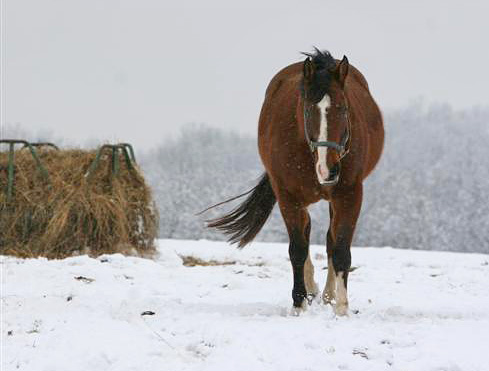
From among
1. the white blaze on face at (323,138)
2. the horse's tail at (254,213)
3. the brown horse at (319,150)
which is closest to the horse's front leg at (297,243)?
the brown horse at (319,150)

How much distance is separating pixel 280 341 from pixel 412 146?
142 feet

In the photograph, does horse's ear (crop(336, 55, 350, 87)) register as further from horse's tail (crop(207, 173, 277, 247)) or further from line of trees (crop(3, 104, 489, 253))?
line of trees (crop(3, 104, 489, 253))

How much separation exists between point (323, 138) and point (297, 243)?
1.10 meters

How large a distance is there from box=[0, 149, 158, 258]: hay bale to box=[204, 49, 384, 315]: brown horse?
404 centimetres

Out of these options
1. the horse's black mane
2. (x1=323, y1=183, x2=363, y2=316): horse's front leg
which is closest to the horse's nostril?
the horse's black mane

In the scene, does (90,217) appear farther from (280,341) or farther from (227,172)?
(227,172)

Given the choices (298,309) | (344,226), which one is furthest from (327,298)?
(344,226)

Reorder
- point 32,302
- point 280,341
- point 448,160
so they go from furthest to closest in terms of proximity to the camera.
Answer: point 448,160 < point 32,302 < point 280,341

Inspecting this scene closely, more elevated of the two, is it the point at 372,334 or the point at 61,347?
the point at 372,334

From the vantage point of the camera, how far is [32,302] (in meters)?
5.25

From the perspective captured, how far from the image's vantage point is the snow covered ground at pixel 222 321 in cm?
357

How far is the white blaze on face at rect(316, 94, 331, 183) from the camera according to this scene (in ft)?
13.7

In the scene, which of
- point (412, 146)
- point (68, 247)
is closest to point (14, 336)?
point (68, 247)

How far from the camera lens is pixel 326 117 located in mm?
4246
